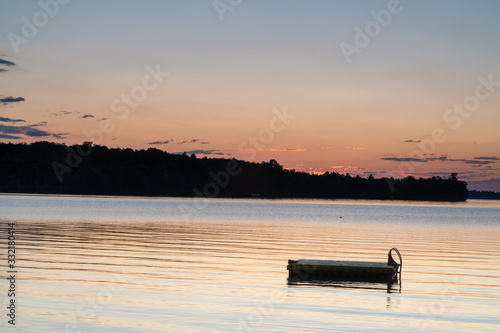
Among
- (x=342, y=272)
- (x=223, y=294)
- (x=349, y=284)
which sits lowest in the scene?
(x=223, y=294)

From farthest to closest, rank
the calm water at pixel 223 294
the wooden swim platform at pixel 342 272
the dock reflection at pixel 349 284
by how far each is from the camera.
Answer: the wooden swim platform at pixel 342 272, the dock reflection at pixel 349 284, the calm water at pixel 223 294

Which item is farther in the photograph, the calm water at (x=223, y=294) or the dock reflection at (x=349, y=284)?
the dock reflection at (x=349, y=284)

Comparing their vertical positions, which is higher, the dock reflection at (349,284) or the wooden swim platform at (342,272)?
the wooden swim platform at (342,272)

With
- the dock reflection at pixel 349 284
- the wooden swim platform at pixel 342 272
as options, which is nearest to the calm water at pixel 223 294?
the dock reflection at pixel 349 284

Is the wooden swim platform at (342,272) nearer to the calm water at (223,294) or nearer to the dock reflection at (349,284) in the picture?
the dock reflection at (349,284)

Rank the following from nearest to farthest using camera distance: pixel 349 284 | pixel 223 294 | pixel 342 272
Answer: pixel 223 294, pixel 349 284, pixel 342 272

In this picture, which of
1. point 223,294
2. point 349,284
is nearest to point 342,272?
point 349,284

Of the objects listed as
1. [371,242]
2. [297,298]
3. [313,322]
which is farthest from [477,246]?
[313,322]

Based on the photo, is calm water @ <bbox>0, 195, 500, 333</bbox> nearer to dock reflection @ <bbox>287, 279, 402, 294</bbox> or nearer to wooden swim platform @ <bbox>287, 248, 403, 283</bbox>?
dock reflection @ <bbox>287, 279, 402, 294</bbox>

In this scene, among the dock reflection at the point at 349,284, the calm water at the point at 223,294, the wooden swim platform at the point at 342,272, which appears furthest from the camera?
the wooden swim platform at the point at 342,272

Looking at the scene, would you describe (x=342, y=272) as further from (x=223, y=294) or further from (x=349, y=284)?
(x=223, y=294)

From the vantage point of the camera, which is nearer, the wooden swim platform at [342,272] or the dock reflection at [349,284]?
the dock reflection at [349,284]

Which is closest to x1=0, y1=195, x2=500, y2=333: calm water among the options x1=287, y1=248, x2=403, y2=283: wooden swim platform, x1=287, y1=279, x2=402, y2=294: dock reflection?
x1=287, y1=279, x2=402, y2=294: dock reflection

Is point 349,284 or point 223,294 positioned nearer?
point 223,294
